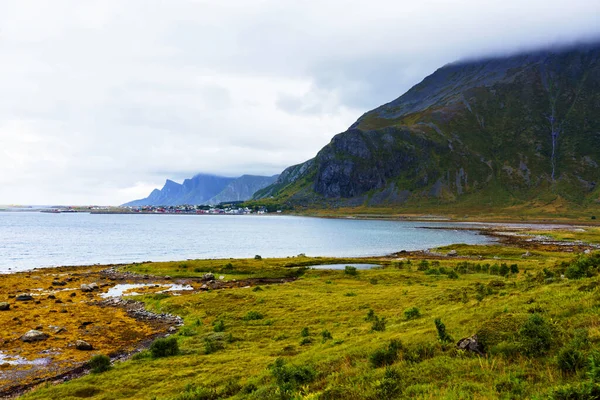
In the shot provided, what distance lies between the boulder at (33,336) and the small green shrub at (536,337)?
3906 cm

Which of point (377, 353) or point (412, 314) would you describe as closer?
point (377, 353)

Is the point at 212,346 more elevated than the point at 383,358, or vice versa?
the point at 383,358

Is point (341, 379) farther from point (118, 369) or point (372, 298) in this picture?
point (372, 298)

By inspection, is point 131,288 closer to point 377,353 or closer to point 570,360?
point 377,353

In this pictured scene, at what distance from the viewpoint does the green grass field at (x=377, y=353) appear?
42.8ft

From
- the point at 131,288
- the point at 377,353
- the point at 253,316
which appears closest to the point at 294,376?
the point at 377,353

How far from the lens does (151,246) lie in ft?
435

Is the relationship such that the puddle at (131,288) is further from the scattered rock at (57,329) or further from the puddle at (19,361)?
the puddle at (19,361)

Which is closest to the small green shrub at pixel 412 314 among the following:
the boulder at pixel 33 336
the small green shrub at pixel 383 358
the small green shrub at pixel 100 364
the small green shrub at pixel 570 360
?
the small green shrub at pixel 383 358

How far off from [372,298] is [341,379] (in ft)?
104

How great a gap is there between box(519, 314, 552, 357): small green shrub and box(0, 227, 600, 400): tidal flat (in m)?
0.04

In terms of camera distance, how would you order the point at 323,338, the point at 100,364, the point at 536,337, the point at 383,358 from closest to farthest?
1. the point at 536,337
2. the point at 383,358
3. the point at 100,364
4. the point at 323,338

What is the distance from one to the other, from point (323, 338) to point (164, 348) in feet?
39.4

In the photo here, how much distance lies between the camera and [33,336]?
112ft
